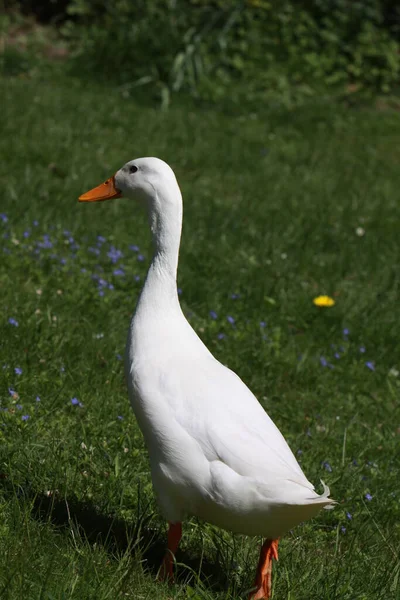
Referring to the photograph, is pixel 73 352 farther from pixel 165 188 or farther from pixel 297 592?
pixel 297 592

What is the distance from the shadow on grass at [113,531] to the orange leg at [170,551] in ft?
0.21

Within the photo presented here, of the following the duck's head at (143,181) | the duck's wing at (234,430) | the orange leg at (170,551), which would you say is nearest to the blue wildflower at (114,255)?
the duck's head at (143,181)

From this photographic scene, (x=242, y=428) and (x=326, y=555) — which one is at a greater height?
(x=242, y=428)

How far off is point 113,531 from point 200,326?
186 centimetres

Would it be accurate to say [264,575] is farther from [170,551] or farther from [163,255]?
[163,255]

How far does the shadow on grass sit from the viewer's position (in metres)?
3.01

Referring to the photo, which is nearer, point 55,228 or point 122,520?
point 122,520

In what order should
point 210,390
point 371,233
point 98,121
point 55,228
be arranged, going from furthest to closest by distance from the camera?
point 98,121 < point 371,233 < point 55,228 < point 210,390

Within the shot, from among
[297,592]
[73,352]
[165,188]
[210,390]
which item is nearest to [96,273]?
[73,352]

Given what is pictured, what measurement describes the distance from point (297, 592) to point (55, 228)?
10.2 feet

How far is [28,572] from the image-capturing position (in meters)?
2.69

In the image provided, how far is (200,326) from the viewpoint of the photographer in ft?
15.9

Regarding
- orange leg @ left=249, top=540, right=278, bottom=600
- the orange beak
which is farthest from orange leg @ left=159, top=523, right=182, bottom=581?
the orange beak

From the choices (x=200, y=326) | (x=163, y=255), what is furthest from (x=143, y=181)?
(x=200, y=326)
